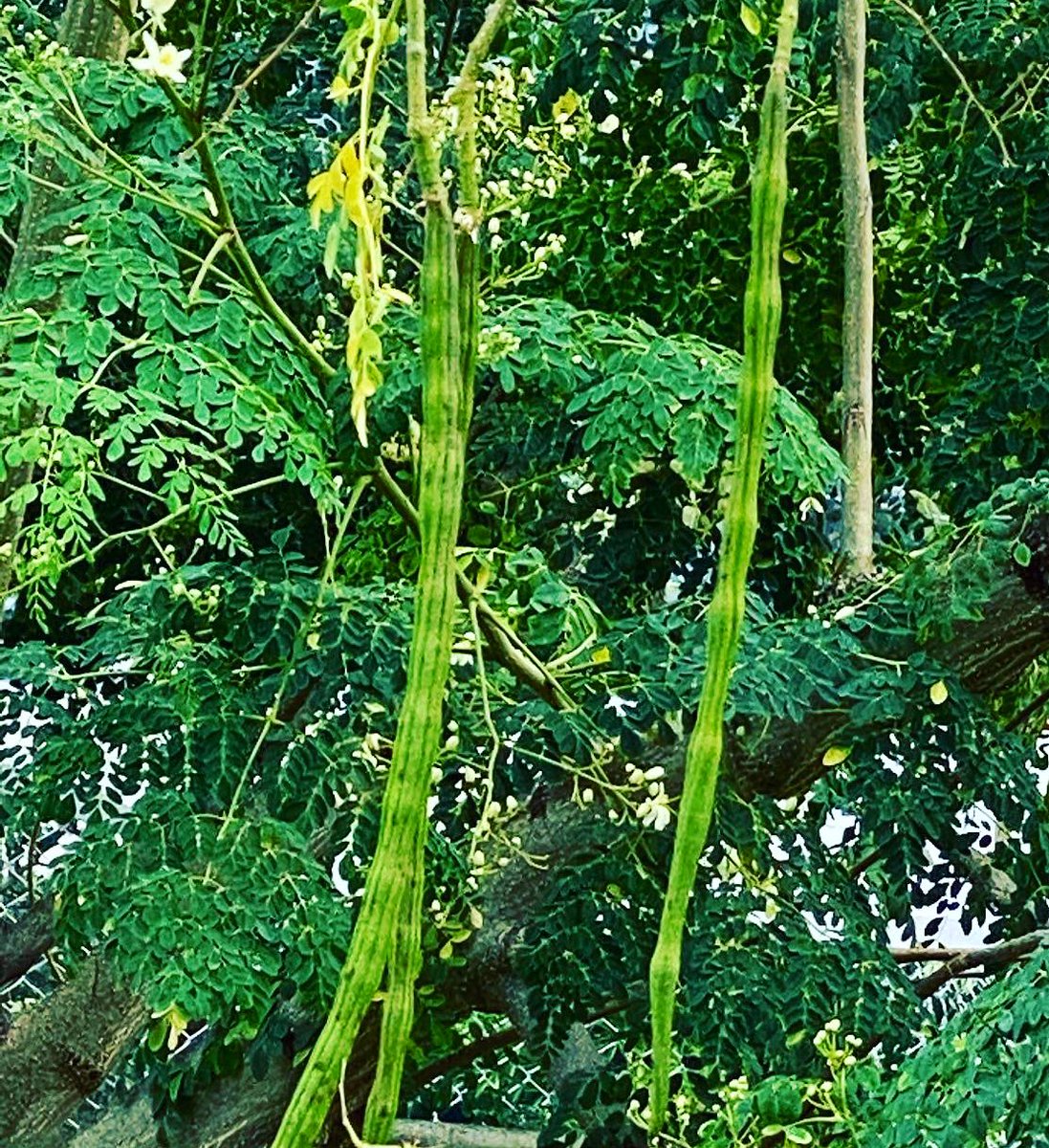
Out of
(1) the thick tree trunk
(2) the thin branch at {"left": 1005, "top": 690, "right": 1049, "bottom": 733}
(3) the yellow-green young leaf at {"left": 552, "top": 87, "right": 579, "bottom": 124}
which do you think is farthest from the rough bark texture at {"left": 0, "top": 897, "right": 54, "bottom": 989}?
(2) the thin branch at {"left": 1005, "top": 690, "right": 1049, "bottom": 733}

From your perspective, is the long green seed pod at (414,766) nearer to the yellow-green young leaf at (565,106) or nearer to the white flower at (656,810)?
the yellow-green young leaf at (565,106)

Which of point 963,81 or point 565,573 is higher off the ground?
point 963,81

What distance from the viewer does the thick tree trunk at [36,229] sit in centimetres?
233

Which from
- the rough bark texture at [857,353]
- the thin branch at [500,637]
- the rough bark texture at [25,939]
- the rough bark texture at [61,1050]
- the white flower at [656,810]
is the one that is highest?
the rough bark texture at [857,353]

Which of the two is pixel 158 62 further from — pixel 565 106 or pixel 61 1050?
pixel 61 1050

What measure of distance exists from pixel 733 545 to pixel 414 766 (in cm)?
16

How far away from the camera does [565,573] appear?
329cm

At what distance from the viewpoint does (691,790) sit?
2.80 feet

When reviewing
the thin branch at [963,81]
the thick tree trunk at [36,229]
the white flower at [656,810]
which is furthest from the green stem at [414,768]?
the thin branch at [963,81]

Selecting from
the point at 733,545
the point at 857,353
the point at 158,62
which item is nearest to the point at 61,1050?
the point at 857,353

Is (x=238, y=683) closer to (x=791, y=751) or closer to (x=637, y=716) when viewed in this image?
(x=637, y=716)

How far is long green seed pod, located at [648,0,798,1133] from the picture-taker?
2.77 feet

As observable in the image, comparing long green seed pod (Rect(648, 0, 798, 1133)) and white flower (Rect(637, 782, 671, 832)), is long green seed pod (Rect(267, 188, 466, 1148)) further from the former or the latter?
white flower (Rect(637, 782, 671, 832))

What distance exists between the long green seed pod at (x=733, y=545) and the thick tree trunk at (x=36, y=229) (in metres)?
1.38
